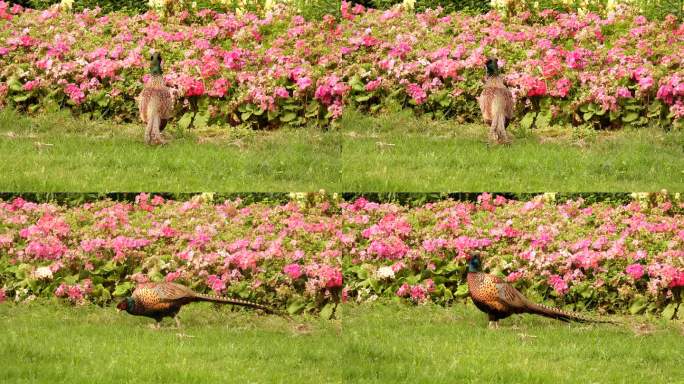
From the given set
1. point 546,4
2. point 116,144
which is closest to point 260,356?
point 116,144

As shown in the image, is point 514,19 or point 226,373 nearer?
point 226,373

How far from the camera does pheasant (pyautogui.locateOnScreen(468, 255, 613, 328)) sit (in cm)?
1434

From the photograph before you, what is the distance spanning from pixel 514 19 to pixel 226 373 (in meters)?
5.79

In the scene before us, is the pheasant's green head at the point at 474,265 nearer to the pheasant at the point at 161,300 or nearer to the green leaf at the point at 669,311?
the green leaf at the point at 669,311

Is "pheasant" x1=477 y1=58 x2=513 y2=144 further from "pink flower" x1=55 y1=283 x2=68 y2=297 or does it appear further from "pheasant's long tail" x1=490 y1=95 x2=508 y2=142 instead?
"pink flower" x1=55 y1=283 x2=68 y2=297

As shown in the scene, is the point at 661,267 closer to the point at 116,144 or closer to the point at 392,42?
the point at 392,42

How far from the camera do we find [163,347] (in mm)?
13500

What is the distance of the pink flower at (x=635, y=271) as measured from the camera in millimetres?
15008

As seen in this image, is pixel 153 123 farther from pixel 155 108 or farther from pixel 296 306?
pixel 296 306

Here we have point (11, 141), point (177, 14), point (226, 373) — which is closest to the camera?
point (226, 373)

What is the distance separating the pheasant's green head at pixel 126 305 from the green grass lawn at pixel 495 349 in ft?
7.18

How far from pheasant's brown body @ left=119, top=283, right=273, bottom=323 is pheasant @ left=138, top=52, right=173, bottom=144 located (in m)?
1.54

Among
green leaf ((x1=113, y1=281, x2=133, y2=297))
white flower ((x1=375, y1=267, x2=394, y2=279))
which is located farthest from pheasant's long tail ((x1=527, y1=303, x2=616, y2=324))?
green leaf ((x1=113, y1=281, x2=133, y2=297))

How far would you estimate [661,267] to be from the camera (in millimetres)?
15070
